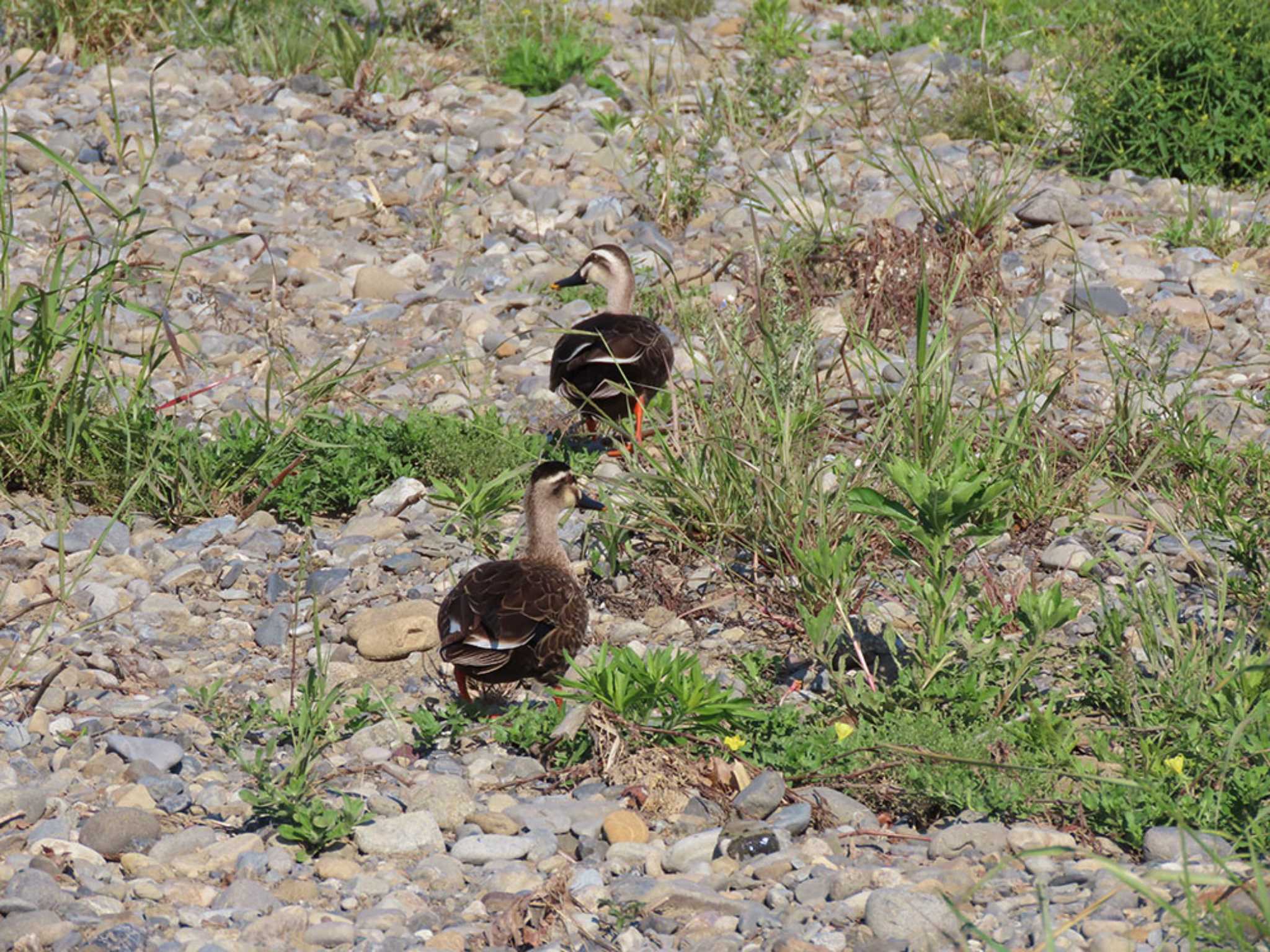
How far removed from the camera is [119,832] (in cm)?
440

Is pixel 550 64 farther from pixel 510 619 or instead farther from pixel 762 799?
pixel 762 799

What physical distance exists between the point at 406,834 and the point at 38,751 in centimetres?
141

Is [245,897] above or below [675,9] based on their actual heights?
below

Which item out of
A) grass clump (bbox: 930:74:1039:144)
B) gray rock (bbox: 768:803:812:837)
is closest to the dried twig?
gray rock (bbox: 768:803:812:837)

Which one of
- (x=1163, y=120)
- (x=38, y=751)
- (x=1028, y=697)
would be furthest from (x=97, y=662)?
(x=1163, y=120)

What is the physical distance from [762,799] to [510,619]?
1.17m

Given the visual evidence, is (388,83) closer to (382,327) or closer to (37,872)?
(382,327)

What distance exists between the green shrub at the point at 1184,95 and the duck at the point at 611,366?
3724 mm

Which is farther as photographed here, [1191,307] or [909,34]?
[909,34]

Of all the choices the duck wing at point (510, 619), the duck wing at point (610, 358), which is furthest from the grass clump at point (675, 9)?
the duck wing at point (510, 619)

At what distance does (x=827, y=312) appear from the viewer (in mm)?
8758

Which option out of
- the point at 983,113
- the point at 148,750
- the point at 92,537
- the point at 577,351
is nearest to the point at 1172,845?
the point at 148,750

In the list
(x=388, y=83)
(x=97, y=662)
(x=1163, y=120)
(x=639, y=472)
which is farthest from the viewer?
(x=388, y=83)

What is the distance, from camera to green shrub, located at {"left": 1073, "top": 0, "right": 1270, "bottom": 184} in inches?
372
